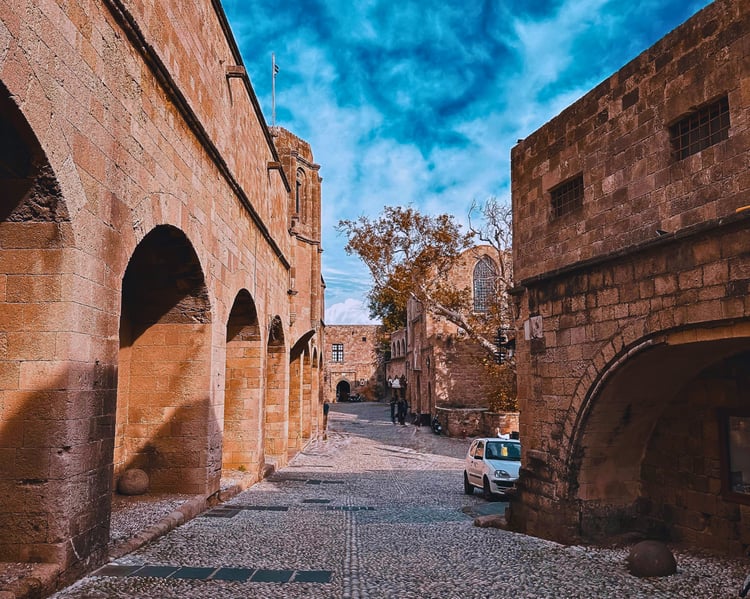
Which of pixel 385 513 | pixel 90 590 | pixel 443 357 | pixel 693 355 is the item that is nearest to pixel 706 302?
pixel 693 355

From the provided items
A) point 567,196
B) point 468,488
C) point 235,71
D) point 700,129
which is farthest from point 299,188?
point 700,129

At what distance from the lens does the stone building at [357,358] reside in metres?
58.2

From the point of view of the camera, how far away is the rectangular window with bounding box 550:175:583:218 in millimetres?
8156

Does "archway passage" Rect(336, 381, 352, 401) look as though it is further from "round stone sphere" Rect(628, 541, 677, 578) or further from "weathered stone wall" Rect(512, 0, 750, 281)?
"round stone sphere" Rect(628, 541, 677, 578)

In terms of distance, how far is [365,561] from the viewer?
6879 millimetres

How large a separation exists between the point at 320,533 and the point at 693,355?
16.4ft

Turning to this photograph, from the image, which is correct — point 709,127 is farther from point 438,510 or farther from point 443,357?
point 443,357

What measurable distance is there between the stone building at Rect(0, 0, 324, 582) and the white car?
4.39 metres

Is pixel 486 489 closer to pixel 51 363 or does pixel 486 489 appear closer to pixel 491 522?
pixel 491 522

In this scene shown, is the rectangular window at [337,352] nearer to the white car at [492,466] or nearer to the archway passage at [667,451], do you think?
the white car at [492,466]

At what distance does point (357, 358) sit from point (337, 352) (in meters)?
1.88

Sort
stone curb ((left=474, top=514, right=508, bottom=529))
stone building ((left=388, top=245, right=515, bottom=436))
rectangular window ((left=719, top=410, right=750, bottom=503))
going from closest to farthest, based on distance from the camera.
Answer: rectangular window ((left=719, top=410, right=750, bottom=503))
stone curb ((left=474, top=514, right=508, bottom=529))
stone building ((left=388, top=245, right=515, bottom=436))

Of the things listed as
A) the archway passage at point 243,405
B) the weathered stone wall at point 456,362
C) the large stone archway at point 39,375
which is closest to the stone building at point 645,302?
the large stone archway at point 39,375

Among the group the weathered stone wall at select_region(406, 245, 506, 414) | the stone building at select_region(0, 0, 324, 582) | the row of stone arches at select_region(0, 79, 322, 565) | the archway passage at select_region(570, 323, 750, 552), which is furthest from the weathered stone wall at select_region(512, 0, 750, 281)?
the weathered stone wall at select_region(406, 245, 506, 414)
